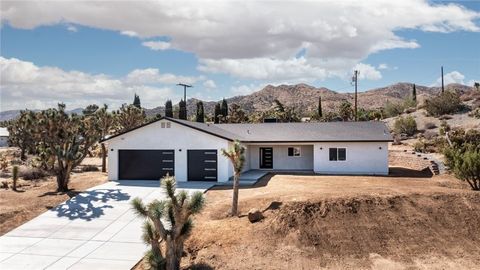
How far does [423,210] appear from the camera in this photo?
60.1 feet

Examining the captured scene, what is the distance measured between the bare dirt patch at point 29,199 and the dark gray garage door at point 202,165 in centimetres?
590

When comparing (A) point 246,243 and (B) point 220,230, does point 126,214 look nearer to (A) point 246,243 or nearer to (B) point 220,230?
(B) point 220,230

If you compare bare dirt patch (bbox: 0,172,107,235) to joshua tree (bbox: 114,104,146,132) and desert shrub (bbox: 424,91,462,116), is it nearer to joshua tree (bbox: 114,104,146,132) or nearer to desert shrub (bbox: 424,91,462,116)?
joshua tree (bbox: 114,104,146,132)

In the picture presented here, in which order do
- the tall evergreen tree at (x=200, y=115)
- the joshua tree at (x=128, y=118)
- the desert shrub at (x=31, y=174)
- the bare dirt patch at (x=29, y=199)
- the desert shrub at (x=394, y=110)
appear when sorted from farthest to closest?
the desert shrub at (x=394, y=110)
the tall evergreen tree at (x=200, y=115)
the joshua tree at (x=128, y=118)
the desert shrub at (x=31, y=174)
the bare dirt patch at (x=29, y=199)

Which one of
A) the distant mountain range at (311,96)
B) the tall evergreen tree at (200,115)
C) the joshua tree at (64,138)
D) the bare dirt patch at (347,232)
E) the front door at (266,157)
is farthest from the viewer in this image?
the distant mountain range at (311,96)

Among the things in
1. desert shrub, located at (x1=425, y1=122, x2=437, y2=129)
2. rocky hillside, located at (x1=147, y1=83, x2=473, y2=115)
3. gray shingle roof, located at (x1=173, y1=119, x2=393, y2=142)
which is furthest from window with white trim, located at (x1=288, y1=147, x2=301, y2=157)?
rocky hillside, located at (x1=147, y1=83, x2=473, y2=115)

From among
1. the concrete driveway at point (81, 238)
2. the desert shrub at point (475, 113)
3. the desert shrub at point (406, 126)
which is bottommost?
the concrete driveway at point (81, 238)

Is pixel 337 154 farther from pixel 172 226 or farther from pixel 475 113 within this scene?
pixel 475 113

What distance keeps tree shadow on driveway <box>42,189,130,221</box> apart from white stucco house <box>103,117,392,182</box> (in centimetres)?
445

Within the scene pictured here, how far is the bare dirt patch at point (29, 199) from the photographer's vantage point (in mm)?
19672

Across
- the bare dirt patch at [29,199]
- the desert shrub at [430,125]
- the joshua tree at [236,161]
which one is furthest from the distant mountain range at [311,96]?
the joshua tree at [236,161]

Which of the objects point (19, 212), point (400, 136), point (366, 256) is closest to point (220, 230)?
point (366, 256)

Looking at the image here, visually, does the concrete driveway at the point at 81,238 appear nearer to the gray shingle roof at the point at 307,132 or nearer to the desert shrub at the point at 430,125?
the gray shingle roof at the point at 307,132

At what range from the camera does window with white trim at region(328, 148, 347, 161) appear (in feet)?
105
